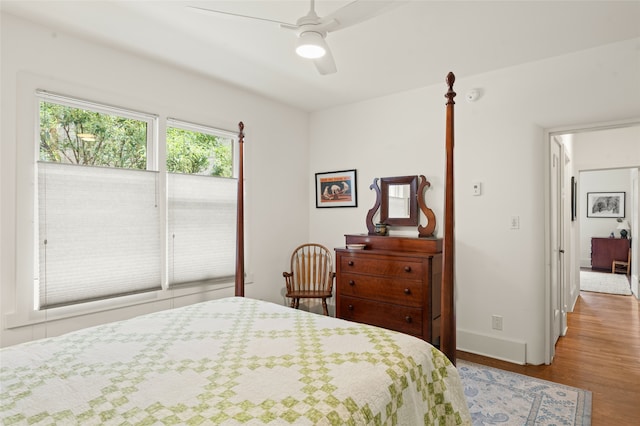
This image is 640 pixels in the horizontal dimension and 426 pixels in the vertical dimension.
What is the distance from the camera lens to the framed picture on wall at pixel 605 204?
25.7ft

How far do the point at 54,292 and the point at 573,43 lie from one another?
4043 mm

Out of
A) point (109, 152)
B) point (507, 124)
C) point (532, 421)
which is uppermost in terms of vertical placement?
point (507, 124)

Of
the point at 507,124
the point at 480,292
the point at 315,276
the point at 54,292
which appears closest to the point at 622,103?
the point at 507,124

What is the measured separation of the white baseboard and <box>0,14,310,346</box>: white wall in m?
1.94

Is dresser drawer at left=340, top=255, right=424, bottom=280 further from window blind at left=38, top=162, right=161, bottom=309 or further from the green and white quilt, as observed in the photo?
window blind at left=38, top=162, right=161, bottom=309

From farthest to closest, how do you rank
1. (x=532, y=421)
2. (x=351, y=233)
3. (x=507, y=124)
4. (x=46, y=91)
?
(x=351, y=233), (x=507, y=124), (x=46, y=91), (x=532, y=421)

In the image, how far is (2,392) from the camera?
3.70ft

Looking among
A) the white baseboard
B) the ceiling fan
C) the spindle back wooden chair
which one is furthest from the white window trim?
the white baseboard

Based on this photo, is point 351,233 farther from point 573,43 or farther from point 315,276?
point 573,43

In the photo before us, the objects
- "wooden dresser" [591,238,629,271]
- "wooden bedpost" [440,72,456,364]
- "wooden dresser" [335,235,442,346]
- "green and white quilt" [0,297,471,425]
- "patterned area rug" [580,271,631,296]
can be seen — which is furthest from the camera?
"wooden dresser" [591,238,629,271]

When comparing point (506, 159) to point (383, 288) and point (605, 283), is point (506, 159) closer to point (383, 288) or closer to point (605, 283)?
point (383, 288)

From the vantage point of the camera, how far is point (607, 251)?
7.57m

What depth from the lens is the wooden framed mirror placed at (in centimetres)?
357

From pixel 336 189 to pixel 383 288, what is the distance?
140cm
